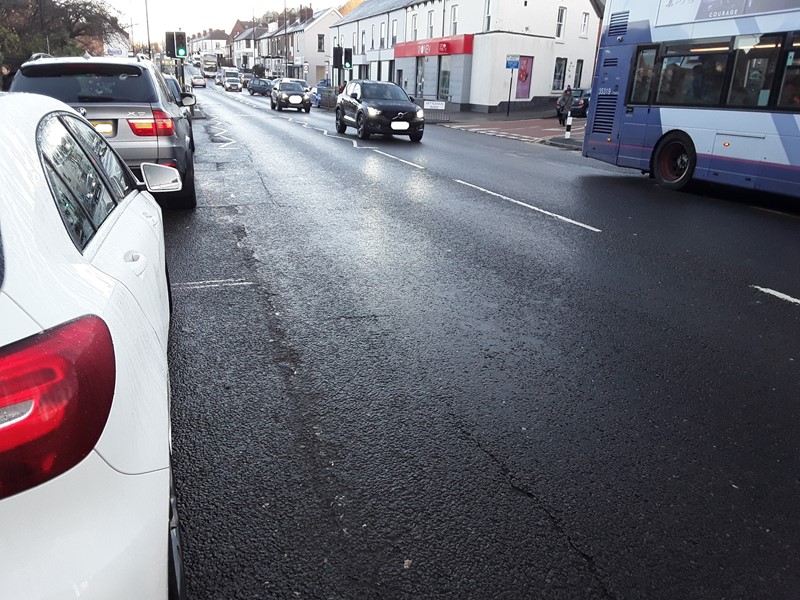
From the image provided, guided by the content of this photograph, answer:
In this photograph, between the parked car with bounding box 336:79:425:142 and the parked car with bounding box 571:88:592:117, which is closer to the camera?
the parked car with bounding box 336:79:425:142

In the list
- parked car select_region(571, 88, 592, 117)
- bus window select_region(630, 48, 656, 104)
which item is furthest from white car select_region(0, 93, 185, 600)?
parked car select_region(571, 88, 592, 117)

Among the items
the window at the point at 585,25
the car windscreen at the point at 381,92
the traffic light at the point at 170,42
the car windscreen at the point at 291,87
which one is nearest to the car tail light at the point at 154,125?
the car windscreen at the point at 381,92

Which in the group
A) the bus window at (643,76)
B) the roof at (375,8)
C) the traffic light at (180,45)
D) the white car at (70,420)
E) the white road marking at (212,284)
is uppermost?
the roof at (375,8)

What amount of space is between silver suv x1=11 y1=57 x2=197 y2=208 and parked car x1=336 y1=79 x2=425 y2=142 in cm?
1188

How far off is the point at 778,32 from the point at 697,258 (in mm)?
5153

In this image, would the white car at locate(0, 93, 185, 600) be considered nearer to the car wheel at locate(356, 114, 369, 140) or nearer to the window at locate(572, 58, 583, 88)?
the car wheel at locate(356, 114, 369, 140)

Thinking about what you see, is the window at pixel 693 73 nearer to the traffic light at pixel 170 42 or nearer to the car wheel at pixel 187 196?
the car wheel at pixel 187 196

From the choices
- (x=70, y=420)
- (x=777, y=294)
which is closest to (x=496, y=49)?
(x=777, y=294)

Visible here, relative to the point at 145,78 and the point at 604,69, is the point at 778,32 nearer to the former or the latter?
the point at 604,69

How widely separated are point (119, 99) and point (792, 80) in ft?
30.8

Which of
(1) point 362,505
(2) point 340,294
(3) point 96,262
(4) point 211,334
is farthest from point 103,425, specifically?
(2) point 340,294

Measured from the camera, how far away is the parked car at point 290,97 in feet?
112

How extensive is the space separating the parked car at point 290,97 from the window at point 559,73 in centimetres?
1559

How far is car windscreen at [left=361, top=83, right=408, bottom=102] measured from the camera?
66.5 feet
